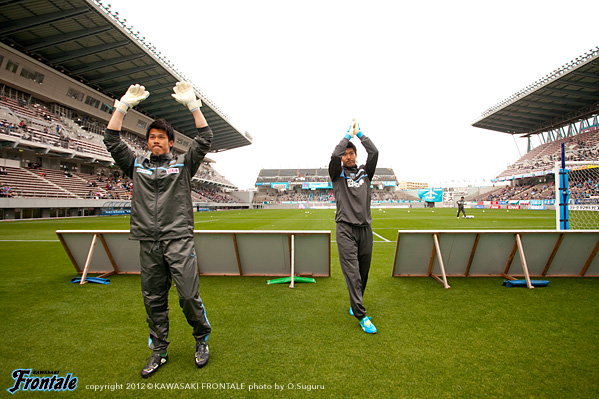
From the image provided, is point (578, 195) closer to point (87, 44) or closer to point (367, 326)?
point (367, 326)

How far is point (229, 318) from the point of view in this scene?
3.32 m

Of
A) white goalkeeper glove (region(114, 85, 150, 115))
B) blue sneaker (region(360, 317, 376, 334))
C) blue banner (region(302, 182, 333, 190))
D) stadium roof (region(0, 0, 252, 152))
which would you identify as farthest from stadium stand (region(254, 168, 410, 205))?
white goalkeeper glove (region(114, 85, 150, 115))

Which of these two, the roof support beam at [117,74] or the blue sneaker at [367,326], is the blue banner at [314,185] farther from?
the blue sneaker at [367,326]

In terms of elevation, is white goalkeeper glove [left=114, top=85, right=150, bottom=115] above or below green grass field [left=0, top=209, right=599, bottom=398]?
above

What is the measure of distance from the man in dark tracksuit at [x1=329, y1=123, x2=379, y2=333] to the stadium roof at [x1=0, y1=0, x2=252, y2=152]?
28.5 metres

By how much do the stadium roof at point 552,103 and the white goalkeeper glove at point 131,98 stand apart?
4566 cm

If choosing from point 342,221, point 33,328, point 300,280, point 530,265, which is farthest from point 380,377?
point 530,265

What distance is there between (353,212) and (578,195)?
28275 mm

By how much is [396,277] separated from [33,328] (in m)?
5.29

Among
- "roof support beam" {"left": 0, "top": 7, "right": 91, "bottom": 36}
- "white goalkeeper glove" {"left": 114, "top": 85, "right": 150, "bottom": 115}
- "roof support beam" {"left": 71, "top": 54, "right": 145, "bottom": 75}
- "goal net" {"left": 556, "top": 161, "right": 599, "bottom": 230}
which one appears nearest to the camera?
"white goalkeeper glove" {"left": 114, "top": 85, "right": 150, "bottom": 115}

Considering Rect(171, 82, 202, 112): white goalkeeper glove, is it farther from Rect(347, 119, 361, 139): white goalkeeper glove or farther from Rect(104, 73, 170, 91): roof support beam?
Rect(104, 73, 170, 91): roof support beam

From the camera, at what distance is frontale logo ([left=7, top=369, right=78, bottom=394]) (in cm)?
205

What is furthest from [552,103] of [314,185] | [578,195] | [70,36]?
[70,36]

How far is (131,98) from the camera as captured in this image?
8.61ft
